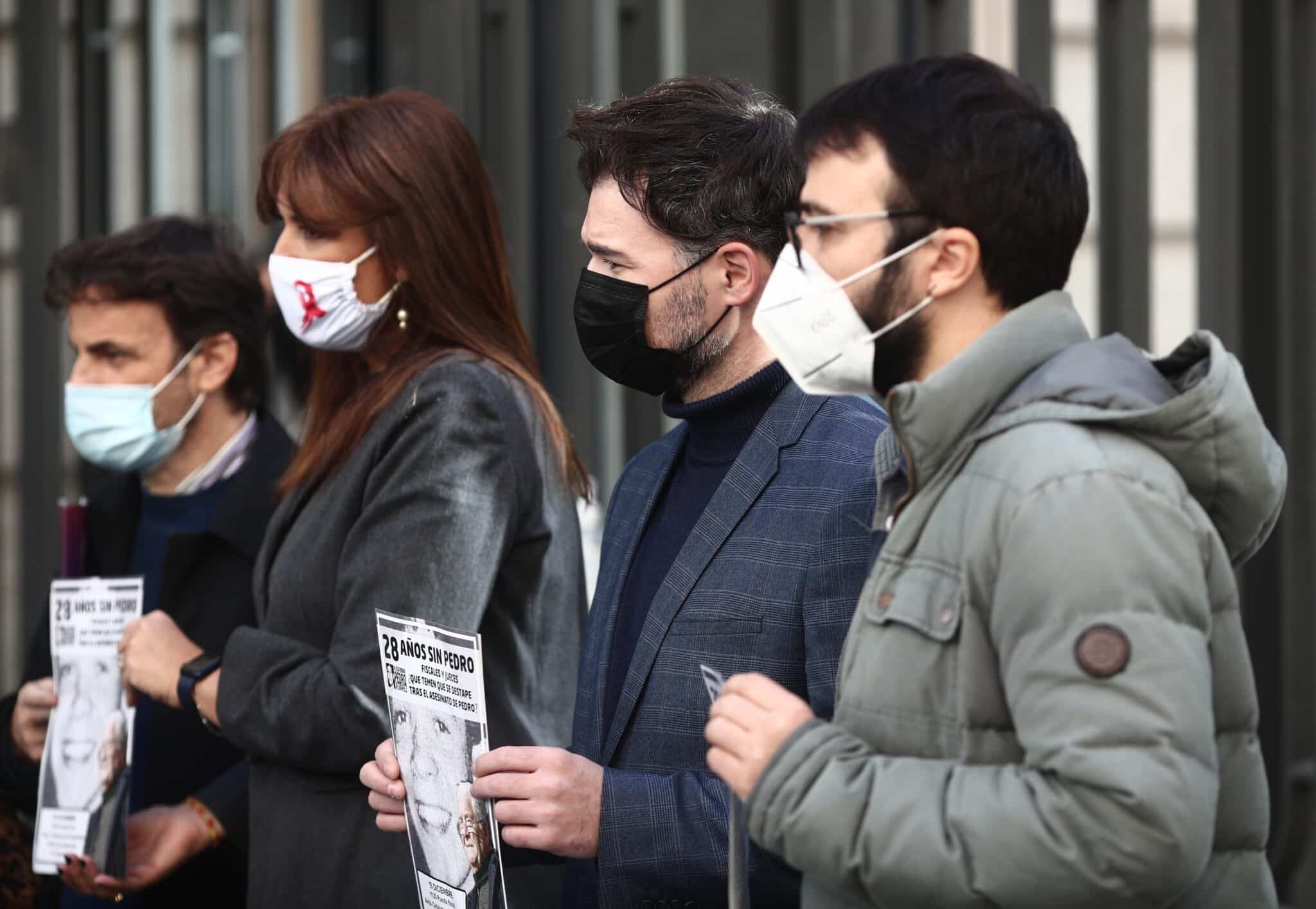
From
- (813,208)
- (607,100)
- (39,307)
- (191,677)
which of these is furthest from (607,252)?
(39,307)

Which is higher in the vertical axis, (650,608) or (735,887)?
(650,608)

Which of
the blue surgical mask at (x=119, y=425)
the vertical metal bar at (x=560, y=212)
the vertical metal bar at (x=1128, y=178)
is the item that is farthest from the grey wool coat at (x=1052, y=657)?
the vertical metal bar at (x=560, y=212)

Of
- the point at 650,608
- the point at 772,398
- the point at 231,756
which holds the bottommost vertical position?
the point at 231,756

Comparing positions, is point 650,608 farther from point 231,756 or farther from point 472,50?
point 472,50

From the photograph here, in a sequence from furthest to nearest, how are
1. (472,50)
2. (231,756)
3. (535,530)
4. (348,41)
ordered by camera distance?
(348,41)
(472,50)
(231,756)
(535,530)


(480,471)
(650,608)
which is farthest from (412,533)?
(650,608)

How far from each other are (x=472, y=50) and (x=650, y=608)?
4.70 m

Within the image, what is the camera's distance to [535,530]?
266cm

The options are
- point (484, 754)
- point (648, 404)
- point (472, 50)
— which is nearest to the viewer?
point (484, 754)

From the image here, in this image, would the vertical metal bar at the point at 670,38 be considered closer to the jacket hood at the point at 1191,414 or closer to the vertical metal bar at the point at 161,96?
the vertical metal bar at the point at 161,96

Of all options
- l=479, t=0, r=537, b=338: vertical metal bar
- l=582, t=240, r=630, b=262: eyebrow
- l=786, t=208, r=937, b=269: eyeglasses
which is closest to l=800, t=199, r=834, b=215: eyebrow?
l=786, t=208, r=937, b=269: eyeglasses

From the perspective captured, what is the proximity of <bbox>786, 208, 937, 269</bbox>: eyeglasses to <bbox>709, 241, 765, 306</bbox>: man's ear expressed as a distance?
15.1 inches

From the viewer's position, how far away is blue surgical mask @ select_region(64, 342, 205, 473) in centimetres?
325

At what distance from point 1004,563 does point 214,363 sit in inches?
91.5
